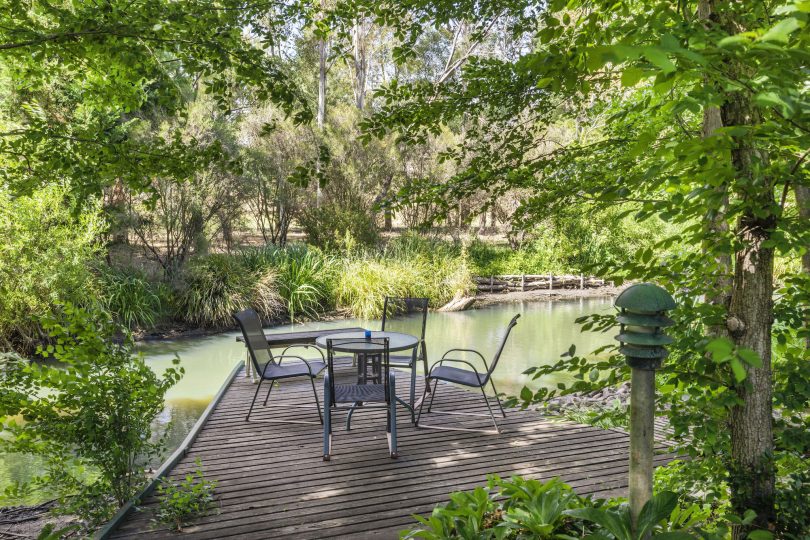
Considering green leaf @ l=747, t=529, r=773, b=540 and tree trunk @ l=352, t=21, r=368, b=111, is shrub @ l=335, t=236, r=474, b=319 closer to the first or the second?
tree trunk @ l=352, t=21, r=368, b=111

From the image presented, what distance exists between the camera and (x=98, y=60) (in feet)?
10.6

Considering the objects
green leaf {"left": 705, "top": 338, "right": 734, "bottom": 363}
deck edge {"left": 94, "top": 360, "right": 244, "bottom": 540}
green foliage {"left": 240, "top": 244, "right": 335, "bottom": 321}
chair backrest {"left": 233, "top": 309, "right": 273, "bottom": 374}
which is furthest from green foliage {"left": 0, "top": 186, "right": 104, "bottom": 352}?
green leaf {"left": 705, "top": 338, "right": 734, "bottom": 363}

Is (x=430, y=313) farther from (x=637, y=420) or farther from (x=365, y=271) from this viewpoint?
(x=637, y=420)

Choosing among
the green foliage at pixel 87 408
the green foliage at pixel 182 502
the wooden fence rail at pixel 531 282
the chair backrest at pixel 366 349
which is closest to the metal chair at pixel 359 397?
the chair backrest at pixel 366 349

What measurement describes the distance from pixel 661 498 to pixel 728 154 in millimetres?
1036

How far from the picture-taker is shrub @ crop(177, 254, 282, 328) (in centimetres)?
1026

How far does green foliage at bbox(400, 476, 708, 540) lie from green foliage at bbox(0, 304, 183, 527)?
5.32ft

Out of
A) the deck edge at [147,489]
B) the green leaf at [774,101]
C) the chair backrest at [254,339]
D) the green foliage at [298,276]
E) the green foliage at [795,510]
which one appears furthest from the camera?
the green foliage at [298,276]

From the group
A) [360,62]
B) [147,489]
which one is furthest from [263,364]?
[360,62]

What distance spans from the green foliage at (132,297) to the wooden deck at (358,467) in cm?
531

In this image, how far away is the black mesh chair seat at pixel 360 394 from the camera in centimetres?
407

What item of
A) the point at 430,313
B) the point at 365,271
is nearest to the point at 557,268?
the point at 430,313

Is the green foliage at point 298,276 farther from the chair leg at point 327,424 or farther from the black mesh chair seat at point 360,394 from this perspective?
the chair leg at point 327,424

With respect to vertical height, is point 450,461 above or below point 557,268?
below
